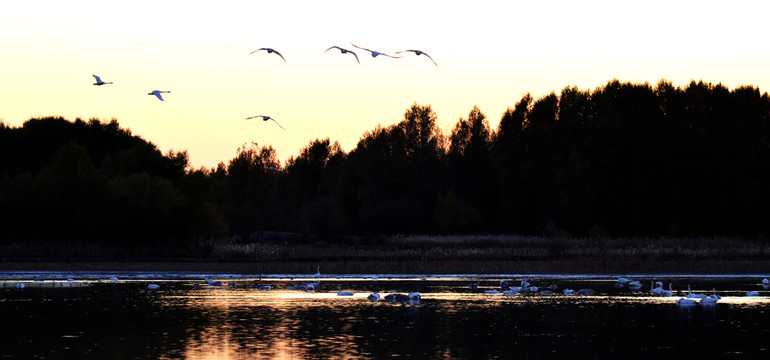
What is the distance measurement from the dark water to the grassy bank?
53.6 feet

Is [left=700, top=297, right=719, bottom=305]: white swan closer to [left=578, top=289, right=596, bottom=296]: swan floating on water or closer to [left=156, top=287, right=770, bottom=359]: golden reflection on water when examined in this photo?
[left=156, top=287, right=770, bottom=359]: golden reflection on water

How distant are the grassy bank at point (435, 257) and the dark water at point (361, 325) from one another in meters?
16.3

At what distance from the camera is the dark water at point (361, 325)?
1105 inches

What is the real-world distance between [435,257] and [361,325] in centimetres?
3898

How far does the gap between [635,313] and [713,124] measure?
73832 mm

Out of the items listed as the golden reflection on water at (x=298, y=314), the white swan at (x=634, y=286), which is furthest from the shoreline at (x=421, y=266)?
the golden reflection on water at (x=298, y=314)

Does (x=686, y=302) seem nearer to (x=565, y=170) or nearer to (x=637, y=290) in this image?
(x=637, y=290)

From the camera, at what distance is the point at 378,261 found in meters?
71.4

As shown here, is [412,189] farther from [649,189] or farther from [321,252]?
[321,252]

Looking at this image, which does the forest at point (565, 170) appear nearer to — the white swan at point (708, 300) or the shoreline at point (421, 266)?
the shoreline at point (421, 266)

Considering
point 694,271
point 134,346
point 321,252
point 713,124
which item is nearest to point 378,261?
point 321,252

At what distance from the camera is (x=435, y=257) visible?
2872 inches

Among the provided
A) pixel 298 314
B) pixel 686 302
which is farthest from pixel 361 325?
pixel 686 302

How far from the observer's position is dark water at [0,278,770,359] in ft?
92.1
